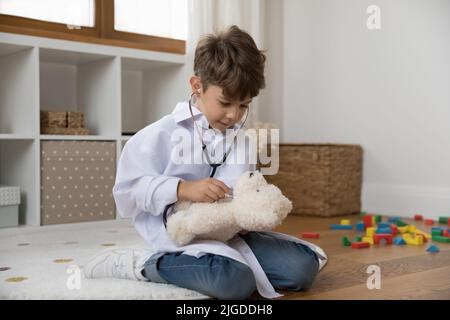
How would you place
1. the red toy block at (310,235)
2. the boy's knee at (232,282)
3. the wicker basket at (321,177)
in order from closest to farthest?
1. the boy's knee at (232,282)
2. the red toy block at (310,235)
3. the wicker basket at (321,177)

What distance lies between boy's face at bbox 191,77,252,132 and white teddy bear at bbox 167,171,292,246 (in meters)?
0.13

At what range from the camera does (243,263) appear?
108cm

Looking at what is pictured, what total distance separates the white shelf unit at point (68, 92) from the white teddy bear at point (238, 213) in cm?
106

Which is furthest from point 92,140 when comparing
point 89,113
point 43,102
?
point 43,102

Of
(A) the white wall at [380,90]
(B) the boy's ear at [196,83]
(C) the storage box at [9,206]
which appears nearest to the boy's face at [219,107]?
(B) the boy's ear at [196,83]

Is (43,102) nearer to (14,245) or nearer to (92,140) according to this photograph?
(92,140)

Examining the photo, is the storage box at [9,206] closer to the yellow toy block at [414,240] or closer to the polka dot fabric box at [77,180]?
the polka dot fabric box at [77,180]

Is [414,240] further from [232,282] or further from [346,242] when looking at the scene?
[232,282]

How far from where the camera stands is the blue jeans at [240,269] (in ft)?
3.47

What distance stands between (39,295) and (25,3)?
157 cm

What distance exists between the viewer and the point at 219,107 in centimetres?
115

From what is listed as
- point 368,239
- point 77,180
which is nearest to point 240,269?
point 368,239

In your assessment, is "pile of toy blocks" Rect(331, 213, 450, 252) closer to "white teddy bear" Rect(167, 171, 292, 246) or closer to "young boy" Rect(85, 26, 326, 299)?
"young boy" Rect(85, 26, 326, 299)
